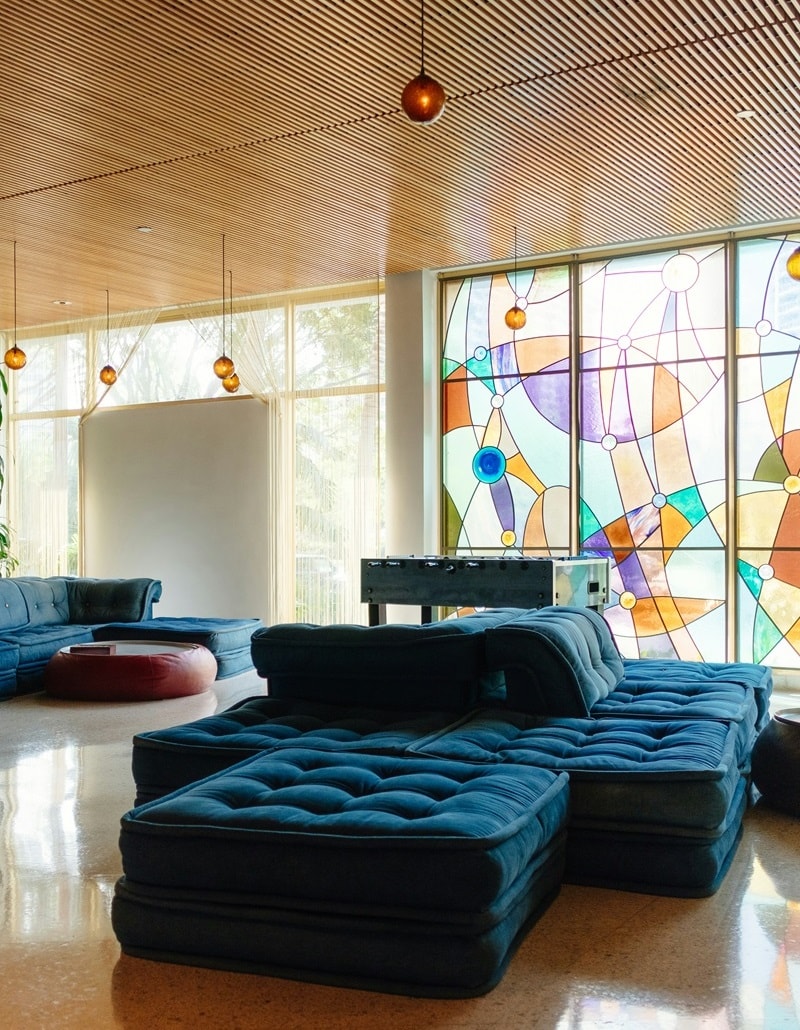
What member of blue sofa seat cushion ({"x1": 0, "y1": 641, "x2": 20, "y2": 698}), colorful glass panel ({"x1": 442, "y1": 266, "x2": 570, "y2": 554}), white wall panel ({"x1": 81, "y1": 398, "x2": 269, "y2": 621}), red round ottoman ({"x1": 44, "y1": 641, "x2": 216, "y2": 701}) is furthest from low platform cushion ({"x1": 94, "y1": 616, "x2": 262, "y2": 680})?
colorful glass panel ({"x1": 442, "y1": 266, "x2": 570, "y2": 554})

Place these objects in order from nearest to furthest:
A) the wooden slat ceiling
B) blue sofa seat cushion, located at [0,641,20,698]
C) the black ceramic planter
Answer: the black ceramic planter < the wooden slat ceiling < blue sofa seat cushion, located at [0,641,20,698]

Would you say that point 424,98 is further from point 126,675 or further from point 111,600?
point 111,600

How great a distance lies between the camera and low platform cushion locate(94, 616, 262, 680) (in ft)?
26.1

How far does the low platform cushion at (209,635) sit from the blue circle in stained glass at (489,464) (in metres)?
2.32

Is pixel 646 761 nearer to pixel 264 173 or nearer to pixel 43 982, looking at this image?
pixel 43 982

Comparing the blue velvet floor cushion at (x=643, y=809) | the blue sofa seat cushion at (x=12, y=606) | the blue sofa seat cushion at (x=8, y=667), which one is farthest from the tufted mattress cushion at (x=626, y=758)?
the blue sofa seat cushion at (x=12, y=606)

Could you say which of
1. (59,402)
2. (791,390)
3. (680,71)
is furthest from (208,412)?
(680,71)

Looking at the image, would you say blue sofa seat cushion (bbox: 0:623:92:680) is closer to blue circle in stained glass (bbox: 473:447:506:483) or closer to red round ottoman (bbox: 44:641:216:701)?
red round ottoman (bbox: 44:641:216:701)

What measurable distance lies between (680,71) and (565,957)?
4.28 metres

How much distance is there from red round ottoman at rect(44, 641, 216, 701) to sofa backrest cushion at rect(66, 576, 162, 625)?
4.87 ft

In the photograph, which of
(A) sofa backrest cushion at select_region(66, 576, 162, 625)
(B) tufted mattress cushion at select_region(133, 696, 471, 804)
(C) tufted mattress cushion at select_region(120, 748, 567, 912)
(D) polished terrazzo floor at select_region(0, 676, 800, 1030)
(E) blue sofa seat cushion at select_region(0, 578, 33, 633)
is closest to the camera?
(D) polished terrazzo floor at select_region(0, 676, 800, 1030)

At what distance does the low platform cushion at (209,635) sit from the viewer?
7961 millimetres

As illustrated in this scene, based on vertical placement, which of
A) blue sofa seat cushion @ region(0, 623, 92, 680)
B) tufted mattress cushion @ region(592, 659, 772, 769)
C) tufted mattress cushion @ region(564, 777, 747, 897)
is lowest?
tufted mattress cushion @ region(564, 777, 747, 897)

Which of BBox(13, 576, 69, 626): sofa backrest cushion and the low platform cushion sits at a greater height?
BBox(13, 576, 69, 626): sofa backrest cushion
